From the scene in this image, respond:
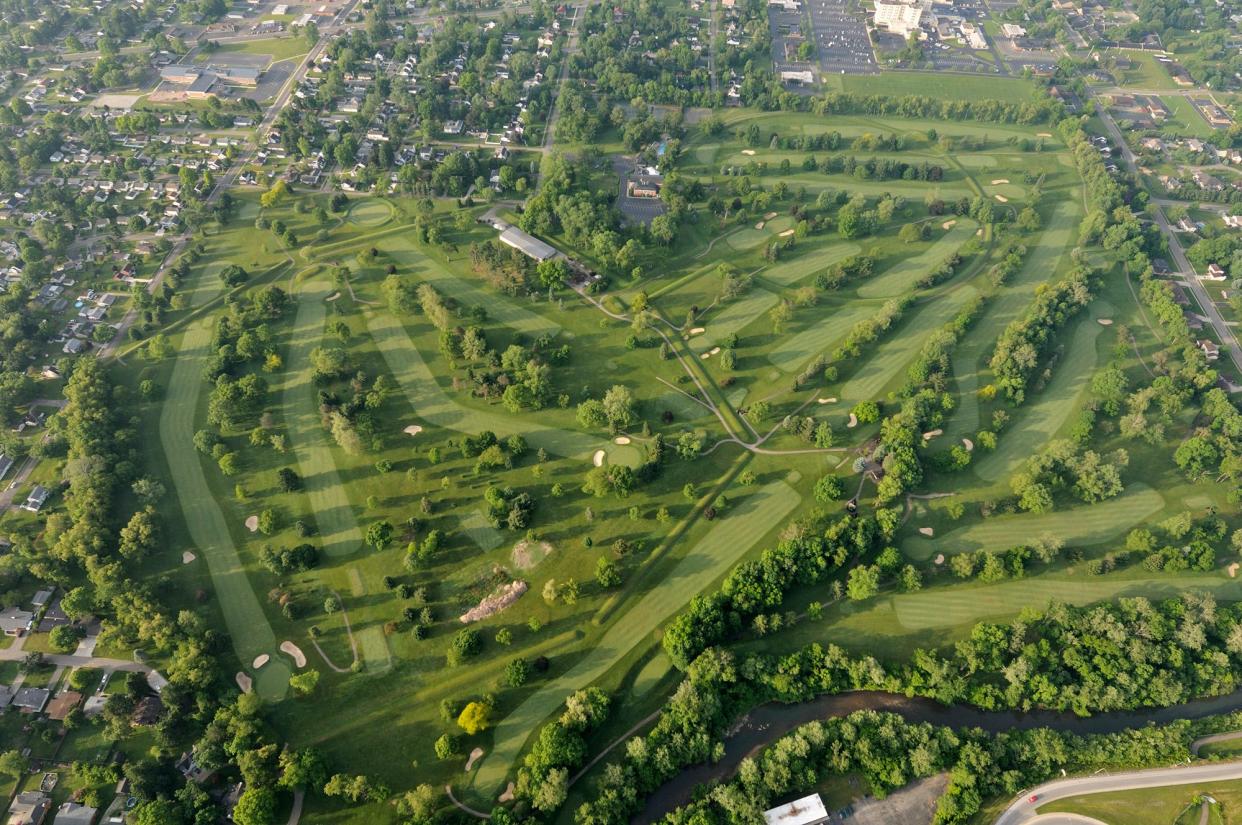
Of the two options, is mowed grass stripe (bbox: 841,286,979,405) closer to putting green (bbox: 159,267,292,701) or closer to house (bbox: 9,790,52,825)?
putting green (bbox: 159,267,292,701)

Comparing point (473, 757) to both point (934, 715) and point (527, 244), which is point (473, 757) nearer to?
point (934, 715)

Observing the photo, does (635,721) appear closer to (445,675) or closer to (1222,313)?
(445,675)

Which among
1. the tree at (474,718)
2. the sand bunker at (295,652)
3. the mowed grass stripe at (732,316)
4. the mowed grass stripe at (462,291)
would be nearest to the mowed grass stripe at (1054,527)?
the mowed grass stripe at (732,316)

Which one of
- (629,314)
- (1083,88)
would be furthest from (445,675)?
(1083,88)

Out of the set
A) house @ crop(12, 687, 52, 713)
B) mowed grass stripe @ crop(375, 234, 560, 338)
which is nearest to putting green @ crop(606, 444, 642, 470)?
mowed grass stripe @ crop(375, 234, 560, 338)

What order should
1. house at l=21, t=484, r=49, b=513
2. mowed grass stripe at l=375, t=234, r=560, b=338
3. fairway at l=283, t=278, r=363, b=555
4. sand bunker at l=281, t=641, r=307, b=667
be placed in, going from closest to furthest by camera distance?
sand bunker at l=281, t=641, r=307, b=667
house at l=21, t=484, r=49, b=513
fairway at l=283, t=278, r=363, b=555
mowed grass stripe at l=375, t=234, r=560, b=338

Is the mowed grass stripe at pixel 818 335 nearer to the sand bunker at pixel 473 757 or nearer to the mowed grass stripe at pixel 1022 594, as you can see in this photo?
the mowed grass stripe at pixel 1022 594
